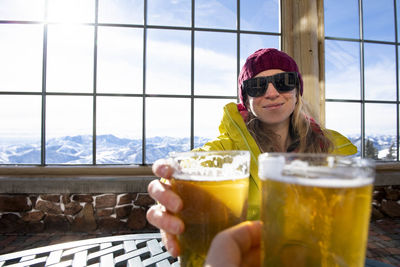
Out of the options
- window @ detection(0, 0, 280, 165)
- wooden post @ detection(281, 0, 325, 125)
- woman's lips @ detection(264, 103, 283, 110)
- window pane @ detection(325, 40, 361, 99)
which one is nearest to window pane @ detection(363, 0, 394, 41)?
window pane @ detection(325, 40, 361, 99)

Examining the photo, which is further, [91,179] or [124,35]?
[124,35]

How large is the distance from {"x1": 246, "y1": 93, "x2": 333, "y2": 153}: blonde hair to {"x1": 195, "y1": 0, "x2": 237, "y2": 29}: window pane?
193 cm

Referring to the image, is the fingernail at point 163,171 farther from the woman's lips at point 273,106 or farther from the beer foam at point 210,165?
the woman's lips at point 273,106

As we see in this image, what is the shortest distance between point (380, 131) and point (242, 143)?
10.1 ft

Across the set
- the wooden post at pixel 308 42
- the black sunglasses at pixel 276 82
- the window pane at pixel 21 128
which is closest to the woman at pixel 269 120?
the black sunglasses at pixel 276 82

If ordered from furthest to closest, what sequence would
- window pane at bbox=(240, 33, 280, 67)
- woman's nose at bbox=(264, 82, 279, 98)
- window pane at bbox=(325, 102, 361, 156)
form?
window pane at bbox=(325, 102, 361, 156)
window pane at bbox=(240, 33, 280, 67)
woman's nose at bbox=(264, 82, 279, 98)

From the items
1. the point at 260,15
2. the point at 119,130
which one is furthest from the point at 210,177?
the point at 260,15

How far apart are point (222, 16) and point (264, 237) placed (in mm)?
3108

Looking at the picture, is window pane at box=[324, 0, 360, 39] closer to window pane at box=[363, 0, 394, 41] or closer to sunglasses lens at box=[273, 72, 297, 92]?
window pane at box=[363, 0, 394, 41]

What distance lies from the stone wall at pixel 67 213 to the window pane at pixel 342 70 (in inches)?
116

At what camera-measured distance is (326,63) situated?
A: 3137mm

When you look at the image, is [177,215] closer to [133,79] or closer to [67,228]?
[133,79]

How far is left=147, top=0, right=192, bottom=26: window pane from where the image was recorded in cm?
289

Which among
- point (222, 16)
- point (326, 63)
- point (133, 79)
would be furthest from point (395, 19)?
point (133, 79)
